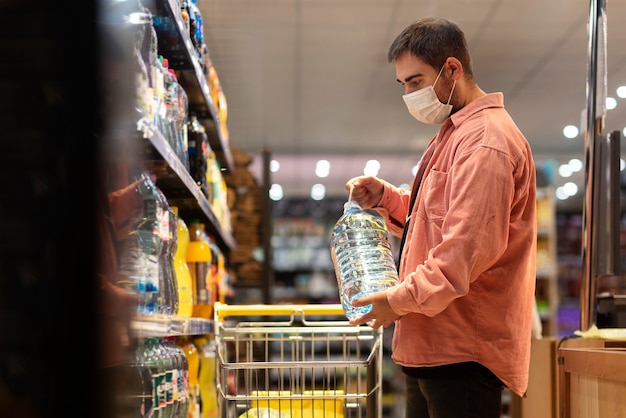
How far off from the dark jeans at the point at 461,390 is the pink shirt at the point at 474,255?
0.08 ft

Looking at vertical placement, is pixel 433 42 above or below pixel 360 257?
above

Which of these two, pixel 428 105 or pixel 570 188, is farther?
pixel 570 188

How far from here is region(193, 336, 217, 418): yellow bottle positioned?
12.1 feet

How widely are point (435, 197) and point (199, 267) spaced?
1755 mm

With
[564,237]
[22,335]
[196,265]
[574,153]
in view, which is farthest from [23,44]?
[564,237]

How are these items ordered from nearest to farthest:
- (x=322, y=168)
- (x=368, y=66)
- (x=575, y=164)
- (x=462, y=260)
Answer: (x=462, y=260) < (x=368, y=66) < (x=575, y=164) < (x=322, y=168)

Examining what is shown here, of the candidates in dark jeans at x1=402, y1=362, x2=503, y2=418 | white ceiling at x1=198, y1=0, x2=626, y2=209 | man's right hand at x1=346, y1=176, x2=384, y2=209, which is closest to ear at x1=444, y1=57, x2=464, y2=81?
man's right hand at x1=346, y1=176, x2=384, y2=209

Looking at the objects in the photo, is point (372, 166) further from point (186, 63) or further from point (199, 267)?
point (186, 63)

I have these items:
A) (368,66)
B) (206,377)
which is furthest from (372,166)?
(206,377)

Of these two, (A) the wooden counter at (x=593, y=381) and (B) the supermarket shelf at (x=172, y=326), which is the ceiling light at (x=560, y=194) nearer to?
(B) the supermarket shelf at (x=172, y=326)

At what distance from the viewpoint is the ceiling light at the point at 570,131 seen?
952cm

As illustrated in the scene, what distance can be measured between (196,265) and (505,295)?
1881mm

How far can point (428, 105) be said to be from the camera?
7.15 ft

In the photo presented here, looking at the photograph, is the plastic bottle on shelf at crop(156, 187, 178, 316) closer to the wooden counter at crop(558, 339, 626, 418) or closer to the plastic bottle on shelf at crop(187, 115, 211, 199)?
the plastic bottle on shelf at crop(187, 115, 211, 199)
